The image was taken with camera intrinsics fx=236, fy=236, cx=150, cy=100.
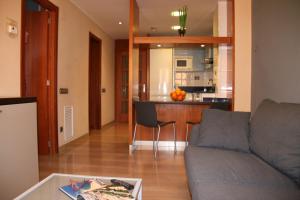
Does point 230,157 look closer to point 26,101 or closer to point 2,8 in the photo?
point 26,101

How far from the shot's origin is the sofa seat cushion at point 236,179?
4.19 feet

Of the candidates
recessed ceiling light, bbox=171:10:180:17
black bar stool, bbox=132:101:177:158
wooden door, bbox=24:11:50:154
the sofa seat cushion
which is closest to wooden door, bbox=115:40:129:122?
recessed ceiling light, bbox=171:10:180:17

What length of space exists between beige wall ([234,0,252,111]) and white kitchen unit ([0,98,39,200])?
283 centimetres

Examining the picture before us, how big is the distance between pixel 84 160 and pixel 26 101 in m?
1.50

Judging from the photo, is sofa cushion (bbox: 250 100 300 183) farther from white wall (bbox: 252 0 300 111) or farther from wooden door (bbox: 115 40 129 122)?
wooden door (bbox: 115 40 129 122)

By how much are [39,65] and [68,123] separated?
1.15 m

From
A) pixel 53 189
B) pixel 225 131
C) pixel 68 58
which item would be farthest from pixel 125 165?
pixel 68 58

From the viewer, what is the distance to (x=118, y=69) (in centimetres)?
759

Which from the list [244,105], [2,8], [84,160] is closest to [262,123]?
[244,105]

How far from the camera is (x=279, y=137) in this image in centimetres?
168

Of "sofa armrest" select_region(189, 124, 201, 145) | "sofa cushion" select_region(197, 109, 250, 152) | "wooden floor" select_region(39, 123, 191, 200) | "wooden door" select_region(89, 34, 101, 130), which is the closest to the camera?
"sofa cushion" select_region(197, 109, 250, 152)

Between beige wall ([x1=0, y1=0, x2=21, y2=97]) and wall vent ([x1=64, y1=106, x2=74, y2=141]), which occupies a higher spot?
beige wall ([x1=0, y1=0, x2=21, y2=97])

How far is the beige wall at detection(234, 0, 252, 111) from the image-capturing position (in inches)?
140

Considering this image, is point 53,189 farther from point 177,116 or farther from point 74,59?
point 74,59
